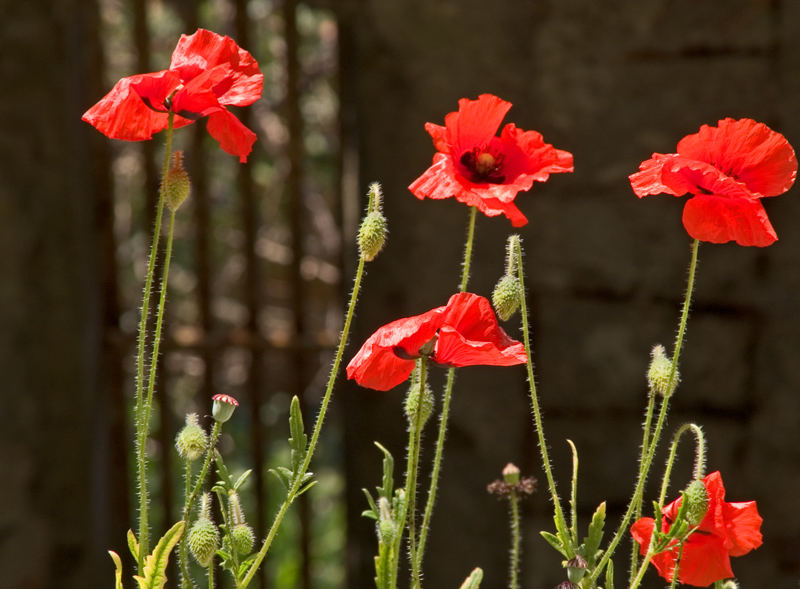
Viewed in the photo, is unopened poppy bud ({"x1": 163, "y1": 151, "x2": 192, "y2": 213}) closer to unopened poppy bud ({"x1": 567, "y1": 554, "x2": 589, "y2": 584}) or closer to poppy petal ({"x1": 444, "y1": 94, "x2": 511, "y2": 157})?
poppy petal ({"x1": 444, "y1": 94, "x2": 511, "y2": 157})

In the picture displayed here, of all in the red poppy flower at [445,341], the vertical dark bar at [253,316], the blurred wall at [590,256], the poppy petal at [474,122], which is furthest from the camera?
the vertical dark bar at [253,316]

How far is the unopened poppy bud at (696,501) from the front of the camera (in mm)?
782

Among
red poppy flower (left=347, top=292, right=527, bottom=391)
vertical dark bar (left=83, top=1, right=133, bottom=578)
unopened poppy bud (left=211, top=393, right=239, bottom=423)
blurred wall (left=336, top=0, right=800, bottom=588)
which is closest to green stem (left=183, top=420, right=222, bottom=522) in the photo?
unopened poppy bud (left=211, top=393, right=239, bottom=423)

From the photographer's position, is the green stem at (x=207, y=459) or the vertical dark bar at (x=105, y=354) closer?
the green stem at (x=207, y=459)

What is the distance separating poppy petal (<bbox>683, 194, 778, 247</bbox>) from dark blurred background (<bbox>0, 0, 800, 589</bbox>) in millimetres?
1312

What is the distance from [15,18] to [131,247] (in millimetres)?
2520

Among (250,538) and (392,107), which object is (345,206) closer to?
(392,107)

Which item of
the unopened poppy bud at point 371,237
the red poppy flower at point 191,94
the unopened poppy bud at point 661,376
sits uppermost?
the red poppy flower at point 191,94

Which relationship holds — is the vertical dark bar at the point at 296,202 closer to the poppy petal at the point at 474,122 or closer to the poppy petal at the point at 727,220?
the poppy petal at the point at 474,122

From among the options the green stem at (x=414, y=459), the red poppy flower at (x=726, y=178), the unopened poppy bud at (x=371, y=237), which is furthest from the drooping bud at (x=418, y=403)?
the red poppy flower at (x=726, y=178)

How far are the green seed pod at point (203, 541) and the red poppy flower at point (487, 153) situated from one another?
1.00 ft

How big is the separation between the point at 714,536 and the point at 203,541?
397mm

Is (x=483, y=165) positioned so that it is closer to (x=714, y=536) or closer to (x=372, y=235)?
(x=372, y=235)

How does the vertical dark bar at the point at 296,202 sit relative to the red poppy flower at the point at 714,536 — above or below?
above
